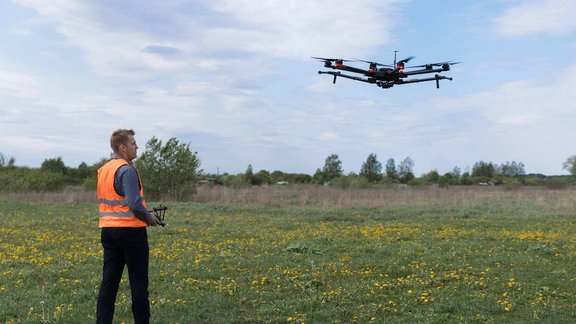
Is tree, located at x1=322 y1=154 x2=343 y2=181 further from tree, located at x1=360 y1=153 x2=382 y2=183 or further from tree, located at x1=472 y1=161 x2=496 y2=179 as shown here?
tree, located at x1=472 y1=161 x2=496 y2=179

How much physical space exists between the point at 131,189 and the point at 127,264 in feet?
2.83

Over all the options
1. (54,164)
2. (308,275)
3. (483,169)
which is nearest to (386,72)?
(308,275)

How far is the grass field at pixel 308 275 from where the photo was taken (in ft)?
21.0

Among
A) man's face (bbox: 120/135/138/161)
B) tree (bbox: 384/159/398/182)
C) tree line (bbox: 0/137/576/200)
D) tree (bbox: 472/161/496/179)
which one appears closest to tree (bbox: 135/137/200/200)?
tree line (bbox: 0/137/576/200)

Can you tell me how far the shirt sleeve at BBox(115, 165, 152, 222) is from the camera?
4938mm

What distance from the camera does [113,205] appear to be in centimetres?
509

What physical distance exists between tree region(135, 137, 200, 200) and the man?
32317 millimetres

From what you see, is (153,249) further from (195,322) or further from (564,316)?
(564,316)

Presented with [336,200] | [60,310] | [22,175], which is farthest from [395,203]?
[22,175]

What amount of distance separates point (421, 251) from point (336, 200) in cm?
2094

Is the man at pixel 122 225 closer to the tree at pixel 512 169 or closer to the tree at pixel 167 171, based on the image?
the tree at pixel 167 171

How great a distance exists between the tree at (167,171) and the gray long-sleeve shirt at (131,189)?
107ft

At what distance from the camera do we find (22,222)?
58.7ft

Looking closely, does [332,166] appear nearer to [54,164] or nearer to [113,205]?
[54,164]
